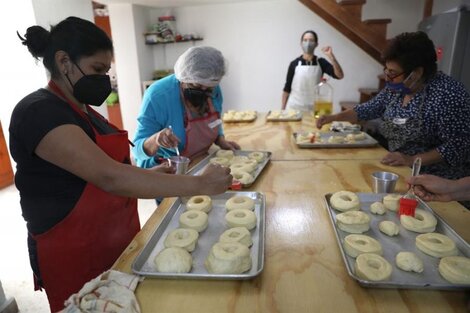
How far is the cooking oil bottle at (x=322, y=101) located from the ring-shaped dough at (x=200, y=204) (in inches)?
74.5

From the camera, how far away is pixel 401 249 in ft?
3.49

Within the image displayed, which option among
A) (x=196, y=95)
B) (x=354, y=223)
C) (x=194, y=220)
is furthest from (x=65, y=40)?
(x=354, y=223)

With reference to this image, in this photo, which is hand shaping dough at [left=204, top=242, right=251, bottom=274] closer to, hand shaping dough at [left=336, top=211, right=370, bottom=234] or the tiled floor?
hand shaping dough at [left=336, top=211, right=370, bottom=234]

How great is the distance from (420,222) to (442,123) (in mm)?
796

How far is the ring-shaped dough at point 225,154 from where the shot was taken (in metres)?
2.01

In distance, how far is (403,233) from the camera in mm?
1151

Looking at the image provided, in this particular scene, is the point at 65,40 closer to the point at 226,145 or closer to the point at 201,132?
the point at 201,132

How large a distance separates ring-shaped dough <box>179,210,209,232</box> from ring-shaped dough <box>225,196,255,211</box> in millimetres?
122

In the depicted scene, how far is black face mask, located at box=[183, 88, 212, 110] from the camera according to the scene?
1851 millimetres

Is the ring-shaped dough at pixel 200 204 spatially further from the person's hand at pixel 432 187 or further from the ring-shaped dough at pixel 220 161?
the person's hand at pixel 432 187

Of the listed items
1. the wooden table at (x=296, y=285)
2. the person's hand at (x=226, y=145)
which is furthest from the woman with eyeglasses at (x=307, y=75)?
the wooden table at (x=296, y=285)

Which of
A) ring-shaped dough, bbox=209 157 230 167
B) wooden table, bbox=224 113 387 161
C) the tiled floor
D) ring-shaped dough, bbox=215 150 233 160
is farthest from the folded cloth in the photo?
the tiled floor

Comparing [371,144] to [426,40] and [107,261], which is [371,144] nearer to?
[426,40]

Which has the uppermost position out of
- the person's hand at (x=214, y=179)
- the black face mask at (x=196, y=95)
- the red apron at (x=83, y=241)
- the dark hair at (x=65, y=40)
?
the dark hair at (x=65, y=40)
